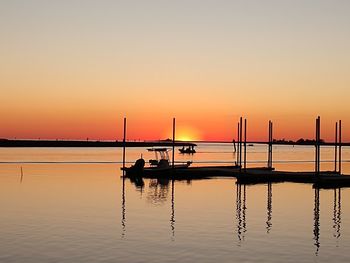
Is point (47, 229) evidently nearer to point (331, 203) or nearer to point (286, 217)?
point (286, 217)

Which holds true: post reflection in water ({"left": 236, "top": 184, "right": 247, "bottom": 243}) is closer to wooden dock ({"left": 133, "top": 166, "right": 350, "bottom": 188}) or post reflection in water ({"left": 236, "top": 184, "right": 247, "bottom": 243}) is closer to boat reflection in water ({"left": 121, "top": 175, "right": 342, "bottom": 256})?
boat reflection in water ({"left": 121, "top": 175, "right": 342, "bottom": 256})

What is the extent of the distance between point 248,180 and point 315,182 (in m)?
7.72

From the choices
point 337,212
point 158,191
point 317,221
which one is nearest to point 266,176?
point 158,191

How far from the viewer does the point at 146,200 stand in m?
42.8

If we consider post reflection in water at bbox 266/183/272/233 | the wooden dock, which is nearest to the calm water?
post reflection in water at bbox 266/183/272/233

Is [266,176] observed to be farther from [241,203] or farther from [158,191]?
[241,203]

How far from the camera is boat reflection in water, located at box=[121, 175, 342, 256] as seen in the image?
28.5 meters

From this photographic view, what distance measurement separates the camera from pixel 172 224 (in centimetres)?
3069

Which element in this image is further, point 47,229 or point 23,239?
point 47,229

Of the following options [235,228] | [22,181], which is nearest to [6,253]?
[235,228]

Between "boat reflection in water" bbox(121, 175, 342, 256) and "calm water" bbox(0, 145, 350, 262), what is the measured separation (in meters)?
0.06

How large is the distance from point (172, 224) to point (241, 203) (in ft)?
37.7

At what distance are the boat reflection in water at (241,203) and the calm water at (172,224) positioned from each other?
6 centimetres

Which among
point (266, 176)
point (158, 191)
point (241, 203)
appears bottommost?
point (158, 191)
